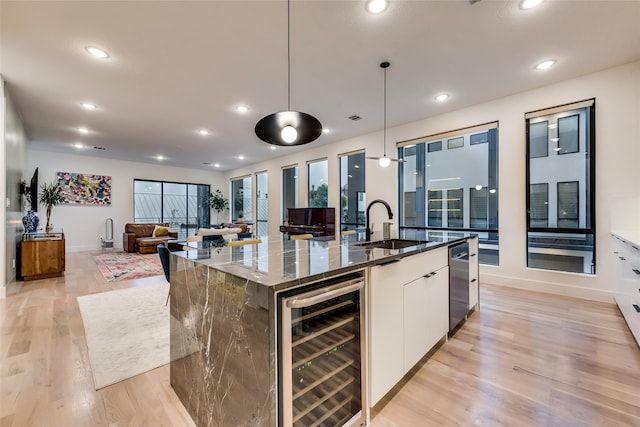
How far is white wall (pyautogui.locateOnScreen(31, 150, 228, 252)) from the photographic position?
7250 mm

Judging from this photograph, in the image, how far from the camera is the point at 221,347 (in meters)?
1.21

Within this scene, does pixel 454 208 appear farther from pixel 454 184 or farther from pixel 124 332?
pixel 124 332

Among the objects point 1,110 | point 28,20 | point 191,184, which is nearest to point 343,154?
point 28,20

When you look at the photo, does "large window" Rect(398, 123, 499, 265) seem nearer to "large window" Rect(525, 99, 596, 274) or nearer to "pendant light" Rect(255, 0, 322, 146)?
"large window" Rect(525, 99, 596, 274)

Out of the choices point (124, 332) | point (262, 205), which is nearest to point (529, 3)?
point (124, 332)

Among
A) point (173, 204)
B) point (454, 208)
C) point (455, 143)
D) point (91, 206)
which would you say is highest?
point (455, 143)

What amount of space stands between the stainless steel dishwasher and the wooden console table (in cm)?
615

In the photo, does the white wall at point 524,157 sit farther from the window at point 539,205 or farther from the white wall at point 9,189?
the white wall at point 9,189

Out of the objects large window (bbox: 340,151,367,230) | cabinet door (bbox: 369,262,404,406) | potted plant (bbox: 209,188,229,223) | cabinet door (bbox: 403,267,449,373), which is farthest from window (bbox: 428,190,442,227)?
potted plant (bbox: 209,188,229,223)

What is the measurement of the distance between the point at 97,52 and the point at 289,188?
539 cm

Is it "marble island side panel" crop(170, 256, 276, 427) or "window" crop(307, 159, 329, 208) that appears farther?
"window" crop(307, 159, 329, 208)

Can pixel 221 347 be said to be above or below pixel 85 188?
below

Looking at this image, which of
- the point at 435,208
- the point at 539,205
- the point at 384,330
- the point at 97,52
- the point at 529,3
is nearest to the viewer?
the point at 384,330

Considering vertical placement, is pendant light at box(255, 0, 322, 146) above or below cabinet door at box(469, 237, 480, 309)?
above
